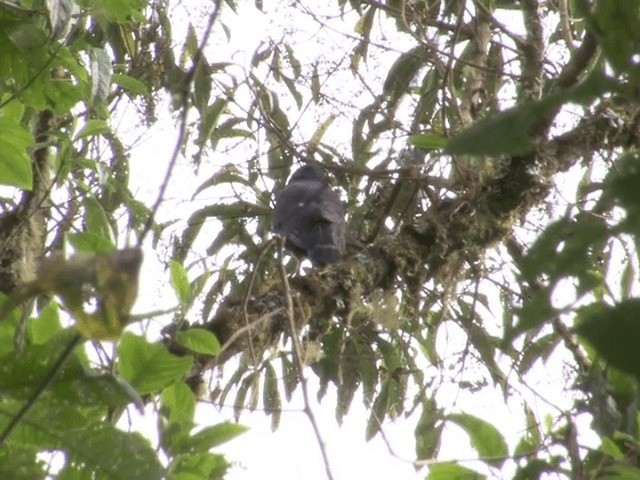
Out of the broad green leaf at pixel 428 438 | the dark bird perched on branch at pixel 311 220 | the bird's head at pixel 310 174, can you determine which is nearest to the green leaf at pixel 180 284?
the broad green leaf at pixel 428 438

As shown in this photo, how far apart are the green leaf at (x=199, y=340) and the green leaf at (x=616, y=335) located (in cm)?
97

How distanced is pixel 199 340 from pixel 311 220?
1.67m

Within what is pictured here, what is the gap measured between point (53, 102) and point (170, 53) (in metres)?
1.57

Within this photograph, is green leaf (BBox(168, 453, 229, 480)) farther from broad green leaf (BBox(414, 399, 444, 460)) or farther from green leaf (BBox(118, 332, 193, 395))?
broad green leaf (BBox(414, 399, 444, 460))

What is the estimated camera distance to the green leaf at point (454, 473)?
0.98 m

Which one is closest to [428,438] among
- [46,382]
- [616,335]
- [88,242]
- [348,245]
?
[348,245]

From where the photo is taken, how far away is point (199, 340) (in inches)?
48.7

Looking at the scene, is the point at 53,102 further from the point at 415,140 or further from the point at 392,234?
the point at 392,234

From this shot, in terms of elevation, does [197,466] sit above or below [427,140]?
below

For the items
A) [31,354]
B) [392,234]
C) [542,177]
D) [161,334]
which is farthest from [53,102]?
[542,177]

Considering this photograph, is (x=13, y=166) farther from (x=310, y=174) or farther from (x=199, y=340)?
(x=310, y=174)

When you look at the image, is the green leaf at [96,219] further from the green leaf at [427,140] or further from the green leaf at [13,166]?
the green leaf at [427,140]

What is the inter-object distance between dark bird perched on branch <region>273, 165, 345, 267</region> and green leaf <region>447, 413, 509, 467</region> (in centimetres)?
154

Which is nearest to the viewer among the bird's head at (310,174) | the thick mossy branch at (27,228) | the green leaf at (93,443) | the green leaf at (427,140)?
the green leaf at (93,443)
